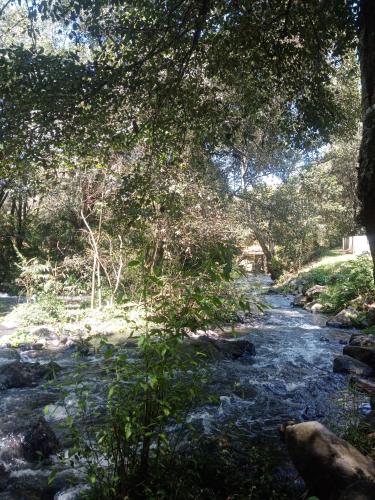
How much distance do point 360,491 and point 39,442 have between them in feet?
13.3

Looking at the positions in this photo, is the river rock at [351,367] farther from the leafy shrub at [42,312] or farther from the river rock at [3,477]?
the leafy shrub at [42,312]

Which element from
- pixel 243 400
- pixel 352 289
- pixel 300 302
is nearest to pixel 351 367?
pixel 243 400

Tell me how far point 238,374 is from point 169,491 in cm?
585

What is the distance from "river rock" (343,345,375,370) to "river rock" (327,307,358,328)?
177 inches

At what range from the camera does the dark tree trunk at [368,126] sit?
343 cm

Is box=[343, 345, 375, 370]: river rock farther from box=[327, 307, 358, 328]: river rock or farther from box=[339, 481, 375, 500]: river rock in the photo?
box=[339, 481, 375, 500]: river rock

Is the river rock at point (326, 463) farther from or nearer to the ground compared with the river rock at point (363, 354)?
farther from the ground

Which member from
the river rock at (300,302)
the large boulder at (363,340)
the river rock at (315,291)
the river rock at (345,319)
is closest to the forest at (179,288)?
the large boulder at (363,340)

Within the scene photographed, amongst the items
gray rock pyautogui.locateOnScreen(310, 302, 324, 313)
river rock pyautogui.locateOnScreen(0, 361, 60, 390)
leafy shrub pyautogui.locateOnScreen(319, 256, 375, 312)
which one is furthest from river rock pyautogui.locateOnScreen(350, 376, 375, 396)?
gray rock pyautogui.locateOnScreen(310, 302, 324, 313)

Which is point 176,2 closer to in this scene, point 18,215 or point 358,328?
point 358,328

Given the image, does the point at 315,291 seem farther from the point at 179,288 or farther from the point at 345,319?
the point at 179,288

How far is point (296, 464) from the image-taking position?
4.48m

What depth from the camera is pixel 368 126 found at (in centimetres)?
354

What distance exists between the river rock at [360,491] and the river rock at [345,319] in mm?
11576
